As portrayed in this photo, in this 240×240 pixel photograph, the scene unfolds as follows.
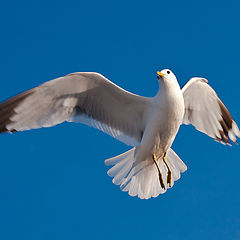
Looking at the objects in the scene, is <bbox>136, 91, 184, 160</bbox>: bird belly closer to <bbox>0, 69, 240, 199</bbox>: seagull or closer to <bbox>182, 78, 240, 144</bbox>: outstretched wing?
<bbox>0, 69, 240, 199</bbox>: seagull

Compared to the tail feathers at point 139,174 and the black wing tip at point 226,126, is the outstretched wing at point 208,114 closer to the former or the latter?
the black wing tip at point 226,126

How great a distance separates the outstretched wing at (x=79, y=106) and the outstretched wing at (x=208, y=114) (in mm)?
770

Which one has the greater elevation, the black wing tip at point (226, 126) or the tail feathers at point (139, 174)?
the black wing tip at point (226, 126)

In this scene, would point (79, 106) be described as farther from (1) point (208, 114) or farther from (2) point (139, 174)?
(1) point (208, 114)

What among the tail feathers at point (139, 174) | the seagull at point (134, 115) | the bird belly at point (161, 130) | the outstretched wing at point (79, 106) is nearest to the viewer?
the bird belly at point (161, 130)

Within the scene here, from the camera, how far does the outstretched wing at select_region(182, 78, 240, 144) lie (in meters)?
6.66

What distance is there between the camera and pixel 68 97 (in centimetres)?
623

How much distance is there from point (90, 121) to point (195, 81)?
1.47m

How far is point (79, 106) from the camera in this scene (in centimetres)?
637

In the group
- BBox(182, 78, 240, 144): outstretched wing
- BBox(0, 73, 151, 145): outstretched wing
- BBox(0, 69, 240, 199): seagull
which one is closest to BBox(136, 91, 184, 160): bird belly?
BBox(0, 69, 240, 199): seagull

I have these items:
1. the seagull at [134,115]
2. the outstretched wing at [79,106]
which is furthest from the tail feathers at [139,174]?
the outstretched wing at [79,106]

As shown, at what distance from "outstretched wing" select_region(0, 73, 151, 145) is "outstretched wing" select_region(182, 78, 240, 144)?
2.53 feet

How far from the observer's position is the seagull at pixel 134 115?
233 inches

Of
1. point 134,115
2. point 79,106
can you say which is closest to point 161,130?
point 134,115
